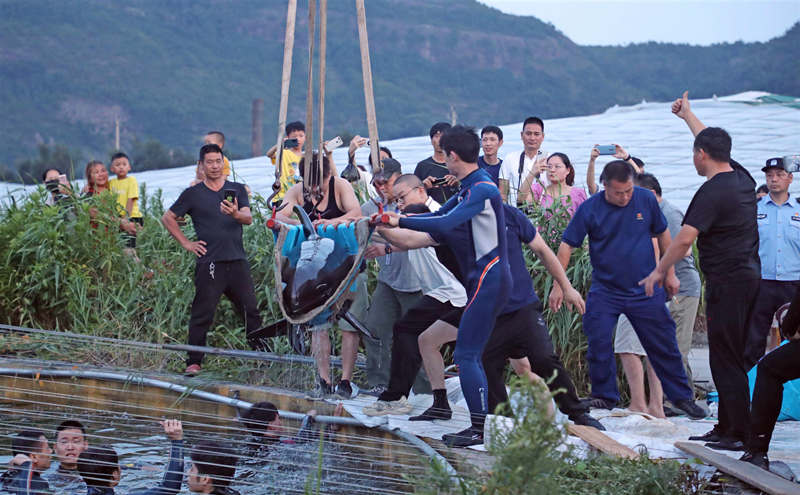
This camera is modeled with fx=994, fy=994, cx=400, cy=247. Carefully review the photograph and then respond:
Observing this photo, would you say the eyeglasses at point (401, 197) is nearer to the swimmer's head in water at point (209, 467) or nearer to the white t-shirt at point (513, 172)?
the white t-shirt at point (513, 172)

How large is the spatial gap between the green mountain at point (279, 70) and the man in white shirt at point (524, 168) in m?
46.0

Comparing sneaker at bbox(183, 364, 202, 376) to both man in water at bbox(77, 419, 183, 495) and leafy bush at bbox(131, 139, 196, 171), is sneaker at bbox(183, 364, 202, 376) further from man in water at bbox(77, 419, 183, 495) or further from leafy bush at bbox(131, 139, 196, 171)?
leafy bush at bbox(131, 139, 196, 171)

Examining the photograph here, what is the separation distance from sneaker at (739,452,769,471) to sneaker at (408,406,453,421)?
1.85 meters

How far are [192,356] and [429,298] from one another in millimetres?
2072

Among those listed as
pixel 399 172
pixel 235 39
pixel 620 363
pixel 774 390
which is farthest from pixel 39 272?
pixel 235 39

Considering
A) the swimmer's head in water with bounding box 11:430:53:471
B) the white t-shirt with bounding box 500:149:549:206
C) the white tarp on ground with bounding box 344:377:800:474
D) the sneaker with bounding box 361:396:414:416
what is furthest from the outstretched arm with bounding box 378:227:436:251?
the white t-shirt with bounding box 500:149:549:206

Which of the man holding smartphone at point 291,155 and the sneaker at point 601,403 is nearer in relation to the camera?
the sneaker at point 601,403

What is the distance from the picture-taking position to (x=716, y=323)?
5566 millimetres

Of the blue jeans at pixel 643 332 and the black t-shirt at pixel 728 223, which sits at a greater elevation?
the black t-shirt at pixel 728 223

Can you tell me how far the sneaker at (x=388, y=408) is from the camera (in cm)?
625

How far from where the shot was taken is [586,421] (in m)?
5.78

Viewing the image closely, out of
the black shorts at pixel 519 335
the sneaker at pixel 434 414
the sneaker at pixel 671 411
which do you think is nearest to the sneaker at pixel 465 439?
the black shorts at pixel 519 335

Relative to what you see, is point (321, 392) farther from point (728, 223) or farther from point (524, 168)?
point (728, 223)

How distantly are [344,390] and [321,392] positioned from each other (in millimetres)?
174
